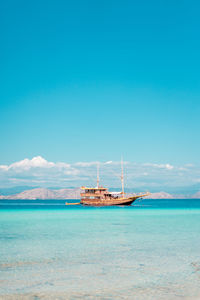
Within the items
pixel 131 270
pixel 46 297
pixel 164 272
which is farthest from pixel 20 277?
pixel 164 272

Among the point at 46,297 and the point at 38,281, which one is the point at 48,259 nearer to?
the point at 38,281

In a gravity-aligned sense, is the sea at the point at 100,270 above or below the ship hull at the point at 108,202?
below

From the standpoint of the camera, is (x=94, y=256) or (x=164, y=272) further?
(x=94, y=256)

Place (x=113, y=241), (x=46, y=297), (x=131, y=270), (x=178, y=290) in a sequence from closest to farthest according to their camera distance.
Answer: (x=46, y=297) → (x=178, y=290) → (x=131, y=270) → (x=113, y=241)

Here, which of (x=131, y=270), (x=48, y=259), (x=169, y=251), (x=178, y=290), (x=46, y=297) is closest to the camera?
(x=46, y=297)

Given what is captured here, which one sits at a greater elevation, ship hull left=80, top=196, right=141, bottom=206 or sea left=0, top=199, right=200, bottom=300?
ship hull left=80, top=196, right=141, bottom=206

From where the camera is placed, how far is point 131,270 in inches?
503

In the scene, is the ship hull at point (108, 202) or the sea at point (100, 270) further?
the ship hull at point (108, 202)

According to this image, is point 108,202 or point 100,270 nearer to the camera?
point 100,270

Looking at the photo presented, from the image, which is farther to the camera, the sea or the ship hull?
Result: the ship hull

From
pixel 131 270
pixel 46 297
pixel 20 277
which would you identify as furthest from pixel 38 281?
pixel 131 270

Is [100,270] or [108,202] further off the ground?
[108,202]

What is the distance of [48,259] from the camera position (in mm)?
15156

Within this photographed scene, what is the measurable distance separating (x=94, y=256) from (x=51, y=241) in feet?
19.8
